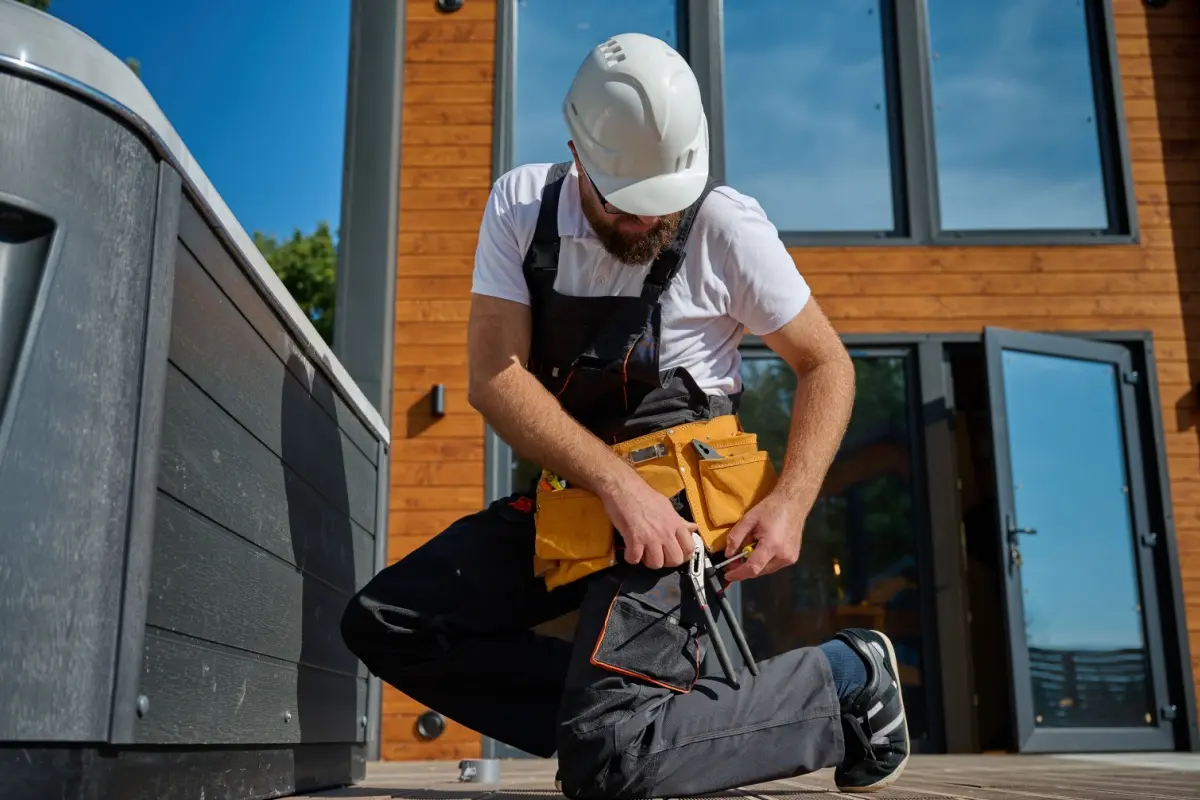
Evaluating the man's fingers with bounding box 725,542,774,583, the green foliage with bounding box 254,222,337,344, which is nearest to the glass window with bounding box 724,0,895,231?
the man's fingers with bounding box 725,542,774,583

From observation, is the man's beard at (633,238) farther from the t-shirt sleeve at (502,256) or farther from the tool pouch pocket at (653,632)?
the tool pouch pocket at (653,632)

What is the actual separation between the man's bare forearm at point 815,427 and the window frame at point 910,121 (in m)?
3.50

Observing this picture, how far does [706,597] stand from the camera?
6.25 ft

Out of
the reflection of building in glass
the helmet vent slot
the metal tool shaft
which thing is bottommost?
the reflection of building in glass

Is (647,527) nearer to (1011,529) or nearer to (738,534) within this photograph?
(738,534)

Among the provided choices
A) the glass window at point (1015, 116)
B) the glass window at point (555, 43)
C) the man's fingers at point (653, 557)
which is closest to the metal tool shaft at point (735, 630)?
the man's fingers at point (653, 557)

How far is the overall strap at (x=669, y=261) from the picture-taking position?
2.04m

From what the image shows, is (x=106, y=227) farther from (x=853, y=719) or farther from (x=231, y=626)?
(x=853, y=719)

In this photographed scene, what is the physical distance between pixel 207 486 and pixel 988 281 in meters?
4.66

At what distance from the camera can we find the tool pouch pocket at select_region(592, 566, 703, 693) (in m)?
1.85

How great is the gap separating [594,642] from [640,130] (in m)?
0.83

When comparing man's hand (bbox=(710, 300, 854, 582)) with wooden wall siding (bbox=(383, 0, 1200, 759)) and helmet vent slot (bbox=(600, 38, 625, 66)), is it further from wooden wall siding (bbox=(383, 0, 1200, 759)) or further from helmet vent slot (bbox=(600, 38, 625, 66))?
wooden wall siding (bbox=(383, 0, 1200, 759))

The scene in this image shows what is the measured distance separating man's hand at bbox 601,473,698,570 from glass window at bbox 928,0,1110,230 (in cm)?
430

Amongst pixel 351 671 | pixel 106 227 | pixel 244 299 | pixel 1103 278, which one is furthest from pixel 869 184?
pixel 106 227
